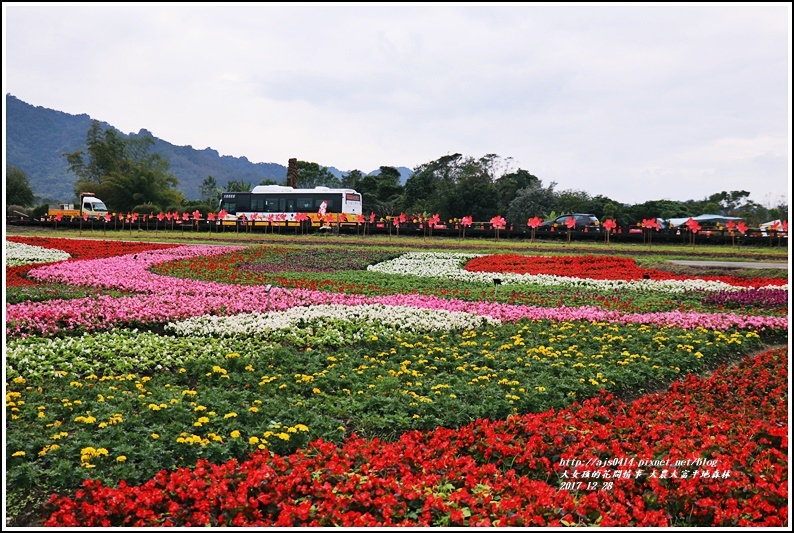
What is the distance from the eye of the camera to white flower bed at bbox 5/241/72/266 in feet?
59.6

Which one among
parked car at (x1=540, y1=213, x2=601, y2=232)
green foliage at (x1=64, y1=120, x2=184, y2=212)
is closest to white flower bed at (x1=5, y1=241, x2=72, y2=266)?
parked car at (x1=540, y1=213, x2=601, y2=232)

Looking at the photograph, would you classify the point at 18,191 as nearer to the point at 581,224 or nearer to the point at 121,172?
the point at 121,172

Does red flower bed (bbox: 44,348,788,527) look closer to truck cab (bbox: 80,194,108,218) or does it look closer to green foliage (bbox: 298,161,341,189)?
truck cab (bbox: 80,194,108,218)

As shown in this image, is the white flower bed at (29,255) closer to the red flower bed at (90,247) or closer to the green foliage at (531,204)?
the red flower bed at (90,247)

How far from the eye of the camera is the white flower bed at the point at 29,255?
18156mm

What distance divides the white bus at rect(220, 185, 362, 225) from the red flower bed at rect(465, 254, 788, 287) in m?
21.3

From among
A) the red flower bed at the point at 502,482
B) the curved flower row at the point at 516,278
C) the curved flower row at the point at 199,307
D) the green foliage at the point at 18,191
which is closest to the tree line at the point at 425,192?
the green foliage at the point at 18,191

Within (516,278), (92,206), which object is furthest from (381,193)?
(516,278)

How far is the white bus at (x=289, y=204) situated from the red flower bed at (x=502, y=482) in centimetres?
3536

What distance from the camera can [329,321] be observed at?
9578mm

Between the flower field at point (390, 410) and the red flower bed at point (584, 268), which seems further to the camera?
the red flower bed at point (584, 268)

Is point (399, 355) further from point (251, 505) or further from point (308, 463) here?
point (251, 505)

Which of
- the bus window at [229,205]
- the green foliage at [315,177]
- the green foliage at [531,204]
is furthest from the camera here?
the green foliage at [315,177]

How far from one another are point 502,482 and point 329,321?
18.0 feet
